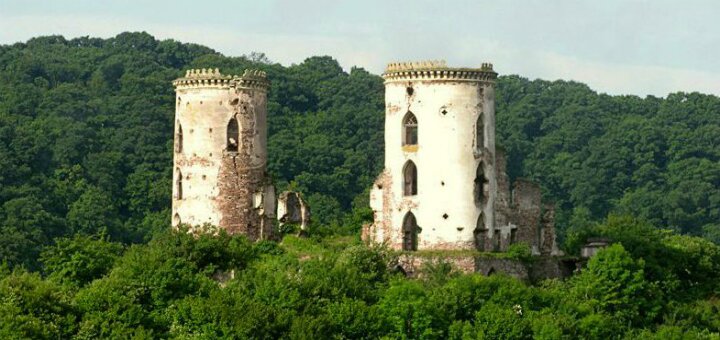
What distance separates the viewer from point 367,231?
6819 cm

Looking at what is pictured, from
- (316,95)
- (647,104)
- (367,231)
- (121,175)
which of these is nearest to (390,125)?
(367,231)

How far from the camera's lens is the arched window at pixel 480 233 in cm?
6650

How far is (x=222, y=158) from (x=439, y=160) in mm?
6540

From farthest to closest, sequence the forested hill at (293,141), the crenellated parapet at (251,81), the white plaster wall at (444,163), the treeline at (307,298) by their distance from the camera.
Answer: the forested hill at (293,141), the crenellated parapet at (251,81), the white plaster wall at (444,163), the treeline at (307,298)

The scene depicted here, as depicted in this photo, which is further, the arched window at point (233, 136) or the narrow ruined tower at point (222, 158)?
the arched window at point (233, 136)

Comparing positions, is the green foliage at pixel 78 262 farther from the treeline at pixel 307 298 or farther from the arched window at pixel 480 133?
the arched window at pixel 480 133

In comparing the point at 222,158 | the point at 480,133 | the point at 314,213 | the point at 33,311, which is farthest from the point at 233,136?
the point at 314,213

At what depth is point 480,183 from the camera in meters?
66.8

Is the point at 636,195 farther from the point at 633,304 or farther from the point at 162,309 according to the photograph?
the point at 162,309

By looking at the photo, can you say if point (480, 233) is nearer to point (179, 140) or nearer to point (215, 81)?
point (215, 81)

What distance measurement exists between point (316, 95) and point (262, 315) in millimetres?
58726

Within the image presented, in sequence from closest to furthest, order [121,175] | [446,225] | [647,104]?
[446,225] → [121,175] → [647,104]

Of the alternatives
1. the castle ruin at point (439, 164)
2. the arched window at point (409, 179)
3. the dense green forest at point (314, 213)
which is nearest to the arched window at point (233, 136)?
the dense green forest at point (314, 213)

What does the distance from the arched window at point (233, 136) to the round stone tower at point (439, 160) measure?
456 centimetres
